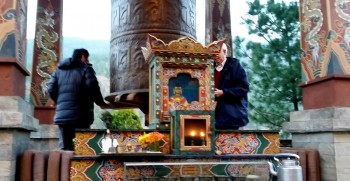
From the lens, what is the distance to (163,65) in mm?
4473

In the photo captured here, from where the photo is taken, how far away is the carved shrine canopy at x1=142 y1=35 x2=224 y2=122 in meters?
4.39

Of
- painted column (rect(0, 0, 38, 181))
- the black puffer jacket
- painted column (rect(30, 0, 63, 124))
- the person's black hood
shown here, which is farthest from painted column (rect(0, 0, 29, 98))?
painted column (rect(30, 0, 63, 124))

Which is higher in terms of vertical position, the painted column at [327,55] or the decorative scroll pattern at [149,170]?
the painted column at [327,55]

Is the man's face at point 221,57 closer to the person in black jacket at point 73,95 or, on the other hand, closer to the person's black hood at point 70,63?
the person in black jacket at point 73,95

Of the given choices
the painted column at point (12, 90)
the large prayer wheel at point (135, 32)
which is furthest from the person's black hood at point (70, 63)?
the large prayer wheel at point (135, 32)

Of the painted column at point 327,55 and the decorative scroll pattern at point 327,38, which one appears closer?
the painted column at point 327,55

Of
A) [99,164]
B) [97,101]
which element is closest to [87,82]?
[97,101]

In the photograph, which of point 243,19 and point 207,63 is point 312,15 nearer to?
point 207,63

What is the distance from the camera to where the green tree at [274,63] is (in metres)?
9.30

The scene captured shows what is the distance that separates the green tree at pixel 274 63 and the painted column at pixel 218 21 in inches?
82.5

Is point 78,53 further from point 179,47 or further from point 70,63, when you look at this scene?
point 179,47

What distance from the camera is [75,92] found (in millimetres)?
4883

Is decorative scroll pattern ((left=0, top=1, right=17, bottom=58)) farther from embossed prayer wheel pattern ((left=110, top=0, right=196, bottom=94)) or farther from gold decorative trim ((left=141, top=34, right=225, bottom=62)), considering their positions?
embossed prayer wheel pattern ((left=110, top=0, right=196, bottom=94))

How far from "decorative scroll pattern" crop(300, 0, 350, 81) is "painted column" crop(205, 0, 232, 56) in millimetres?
3122
